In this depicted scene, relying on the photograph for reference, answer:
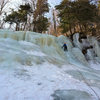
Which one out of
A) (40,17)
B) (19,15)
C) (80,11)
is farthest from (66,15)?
(19,15)

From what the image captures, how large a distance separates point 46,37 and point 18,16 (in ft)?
20.9

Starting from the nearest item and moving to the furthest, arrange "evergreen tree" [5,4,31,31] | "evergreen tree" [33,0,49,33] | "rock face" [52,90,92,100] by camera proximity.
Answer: "rock face" [52,90,92,100], "evergreen tree" [5,4,31,31], "evergreen tree" [33,0,49,33]

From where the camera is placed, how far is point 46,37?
31.6 ft

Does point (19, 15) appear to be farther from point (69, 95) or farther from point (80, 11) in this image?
point (69, 95)

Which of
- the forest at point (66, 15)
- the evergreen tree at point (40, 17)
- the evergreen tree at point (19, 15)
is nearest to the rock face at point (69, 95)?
the forest at point (66, 15)

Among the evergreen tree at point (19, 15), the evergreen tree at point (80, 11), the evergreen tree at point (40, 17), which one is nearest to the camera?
the evergreen tree at point (80, 11)

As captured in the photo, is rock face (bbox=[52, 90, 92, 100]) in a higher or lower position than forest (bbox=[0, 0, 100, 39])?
lower

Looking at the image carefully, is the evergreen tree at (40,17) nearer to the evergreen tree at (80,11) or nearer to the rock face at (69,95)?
the evergreen tree at (80,11)

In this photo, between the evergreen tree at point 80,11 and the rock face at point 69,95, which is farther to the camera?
the evergreen tree at point 80,11

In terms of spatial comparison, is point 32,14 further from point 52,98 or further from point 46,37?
point 52,98

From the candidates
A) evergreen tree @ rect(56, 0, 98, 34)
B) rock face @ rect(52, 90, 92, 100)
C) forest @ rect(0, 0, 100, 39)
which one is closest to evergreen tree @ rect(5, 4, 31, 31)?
forest @ rect(0, 0, 100, 39)

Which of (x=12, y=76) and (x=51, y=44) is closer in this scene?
(x=12, y=76)

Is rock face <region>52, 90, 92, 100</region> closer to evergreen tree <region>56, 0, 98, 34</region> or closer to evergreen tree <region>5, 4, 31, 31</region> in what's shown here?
evergreen tree <region>56, 0, 98, 34</region>

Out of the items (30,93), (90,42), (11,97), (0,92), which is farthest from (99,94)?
(90,42)
